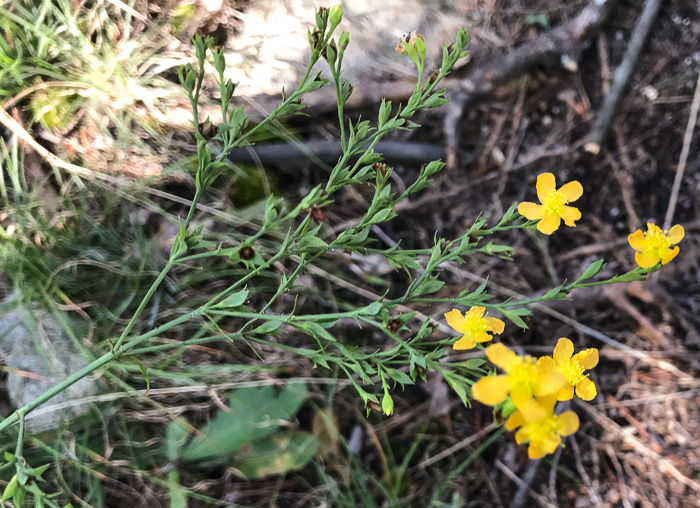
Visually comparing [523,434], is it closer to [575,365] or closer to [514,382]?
[514,382]

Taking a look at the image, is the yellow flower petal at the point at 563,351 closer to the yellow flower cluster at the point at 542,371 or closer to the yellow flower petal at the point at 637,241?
the yellow flower cluster at the point at 542,371

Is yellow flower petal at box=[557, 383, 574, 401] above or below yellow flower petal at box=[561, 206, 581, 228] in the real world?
below

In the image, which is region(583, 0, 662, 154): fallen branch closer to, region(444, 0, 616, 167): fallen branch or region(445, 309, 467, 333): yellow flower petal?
region(444, 0, 616, 167): fallen branch

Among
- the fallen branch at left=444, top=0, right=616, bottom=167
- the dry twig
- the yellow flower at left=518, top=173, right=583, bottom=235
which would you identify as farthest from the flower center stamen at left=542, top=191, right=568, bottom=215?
the dry twig

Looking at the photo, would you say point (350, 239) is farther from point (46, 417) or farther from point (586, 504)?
point (586, 504)

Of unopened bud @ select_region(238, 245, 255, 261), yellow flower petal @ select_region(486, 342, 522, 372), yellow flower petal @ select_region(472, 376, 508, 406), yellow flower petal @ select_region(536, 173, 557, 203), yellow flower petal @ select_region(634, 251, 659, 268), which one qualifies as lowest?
yellow flower petal @ select_region(472, 376, 508, 406)

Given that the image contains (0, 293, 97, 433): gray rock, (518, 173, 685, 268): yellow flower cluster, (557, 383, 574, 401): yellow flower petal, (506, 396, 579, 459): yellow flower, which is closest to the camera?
(506, 396, 579, 459): yellow flower

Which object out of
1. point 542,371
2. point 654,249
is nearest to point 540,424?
point 542,371
